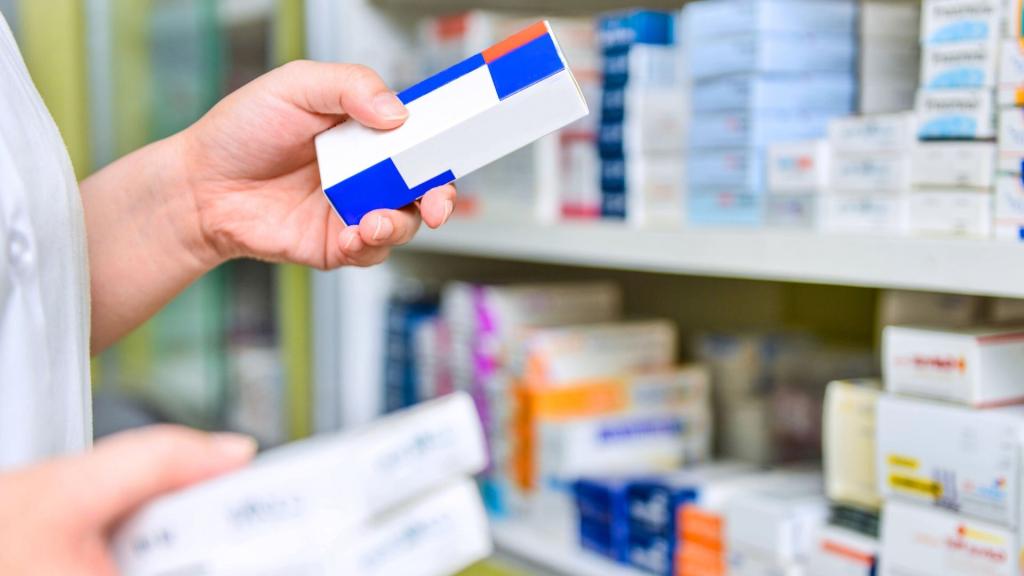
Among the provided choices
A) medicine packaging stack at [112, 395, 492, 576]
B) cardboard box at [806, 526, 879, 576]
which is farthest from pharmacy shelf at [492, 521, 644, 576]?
medicine packaging stack at [112, 395, 492, 576]

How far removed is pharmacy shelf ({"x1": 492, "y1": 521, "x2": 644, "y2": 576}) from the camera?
1277 millimetres

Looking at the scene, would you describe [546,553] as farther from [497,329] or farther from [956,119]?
[956,119]

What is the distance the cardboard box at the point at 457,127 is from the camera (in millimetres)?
697

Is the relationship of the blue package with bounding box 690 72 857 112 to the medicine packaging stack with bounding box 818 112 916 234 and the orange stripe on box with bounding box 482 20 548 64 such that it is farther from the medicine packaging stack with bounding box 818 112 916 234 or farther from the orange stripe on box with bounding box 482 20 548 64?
the orange stripe on box with bounding box 482 20 548 64

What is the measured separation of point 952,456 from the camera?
922mm

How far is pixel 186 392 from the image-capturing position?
2326mm

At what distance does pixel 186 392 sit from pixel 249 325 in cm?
35

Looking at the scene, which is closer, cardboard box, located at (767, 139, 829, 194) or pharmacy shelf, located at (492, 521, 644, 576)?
cardboard box, located at (767, 139, 829, 194)

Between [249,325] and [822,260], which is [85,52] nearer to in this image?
[249,325]

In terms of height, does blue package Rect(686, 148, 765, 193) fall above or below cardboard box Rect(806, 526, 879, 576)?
above

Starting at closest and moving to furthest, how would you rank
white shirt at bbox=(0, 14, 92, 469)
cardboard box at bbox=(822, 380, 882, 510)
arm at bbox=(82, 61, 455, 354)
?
white shirt at bbox=(0, 14, 92, 469), arm at bbox=(82, 61, 455, 354), cardboard box at bbox=(822, 380, 882, 510)

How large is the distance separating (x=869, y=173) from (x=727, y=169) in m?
0.18

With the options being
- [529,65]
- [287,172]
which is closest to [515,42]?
[529,65]

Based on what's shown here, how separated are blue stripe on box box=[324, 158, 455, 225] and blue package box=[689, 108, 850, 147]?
0.48m
